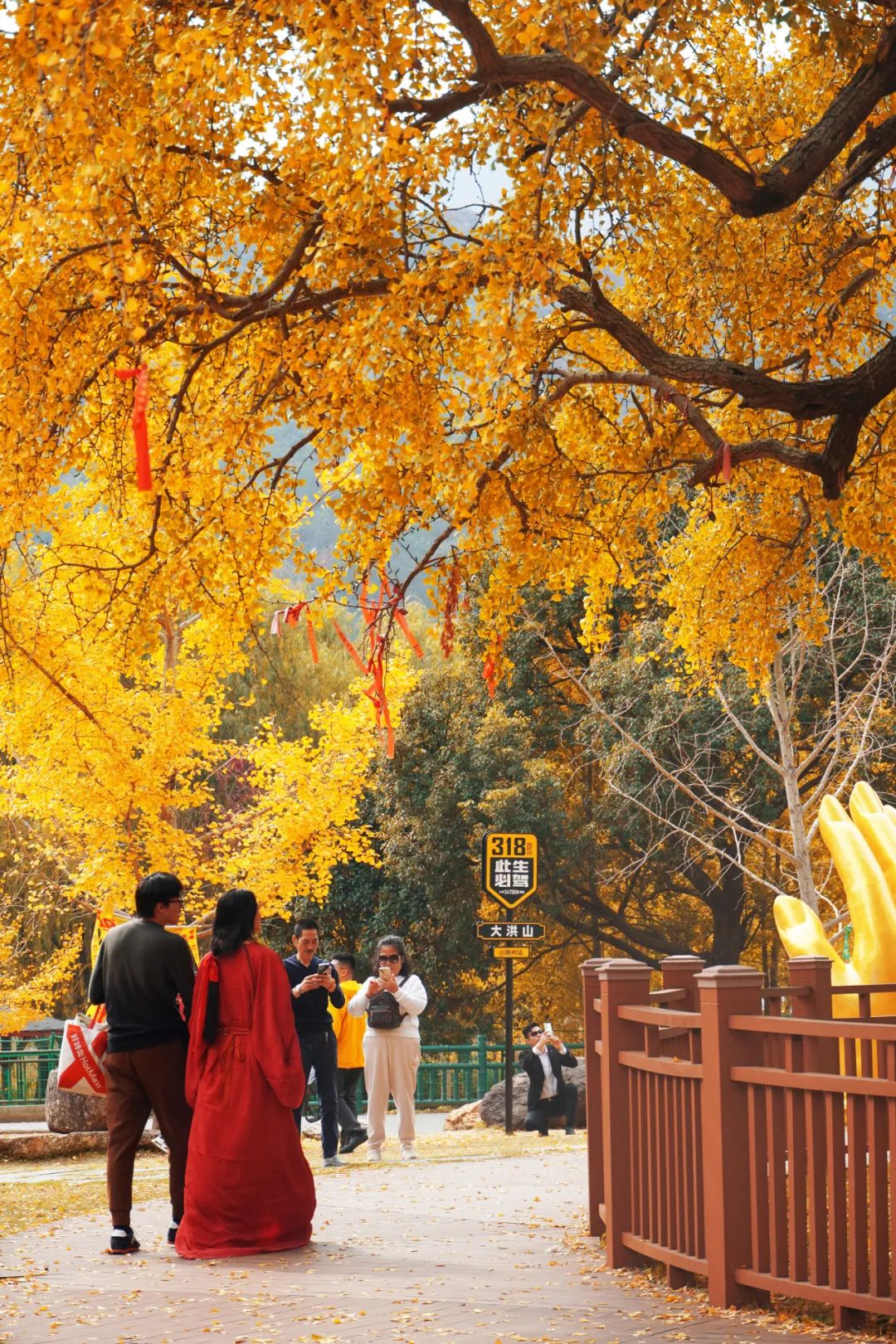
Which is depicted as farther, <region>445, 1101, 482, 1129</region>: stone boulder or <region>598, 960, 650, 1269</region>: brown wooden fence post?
<region>445, 1101, 482, 1129</region>: stone boulder

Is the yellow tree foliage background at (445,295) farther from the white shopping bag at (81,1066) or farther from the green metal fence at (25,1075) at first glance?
the green metal fence at (25,1075)

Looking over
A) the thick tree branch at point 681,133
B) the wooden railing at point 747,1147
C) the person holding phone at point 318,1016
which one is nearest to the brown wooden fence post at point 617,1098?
the wooden railing at point 747,1147

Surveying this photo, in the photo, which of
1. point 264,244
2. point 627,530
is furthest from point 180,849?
point 264,244

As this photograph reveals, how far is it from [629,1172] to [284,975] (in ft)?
6.72

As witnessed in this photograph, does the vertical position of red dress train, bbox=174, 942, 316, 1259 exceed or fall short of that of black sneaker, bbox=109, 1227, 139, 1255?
it exceeds it

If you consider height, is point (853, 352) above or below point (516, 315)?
above

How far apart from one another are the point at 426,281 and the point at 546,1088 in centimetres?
1305

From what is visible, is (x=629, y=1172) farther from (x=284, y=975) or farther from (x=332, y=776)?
(x=332, y=776)

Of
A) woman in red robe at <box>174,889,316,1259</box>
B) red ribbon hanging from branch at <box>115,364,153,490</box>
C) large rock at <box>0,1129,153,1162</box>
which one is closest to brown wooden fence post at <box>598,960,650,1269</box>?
woman in red robe at <box>174,889,316,1259</box>

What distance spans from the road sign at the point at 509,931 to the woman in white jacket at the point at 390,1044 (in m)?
3.22

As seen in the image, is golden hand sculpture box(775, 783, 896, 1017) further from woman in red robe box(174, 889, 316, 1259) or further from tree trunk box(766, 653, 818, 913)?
tree trunk box(766, 653, 818, 913)

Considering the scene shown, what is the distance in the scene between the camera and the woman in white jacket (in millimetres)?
14211

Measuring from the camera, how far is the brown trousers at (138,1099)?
835 cm

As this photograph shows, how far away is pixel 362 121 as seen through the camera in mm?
6238
